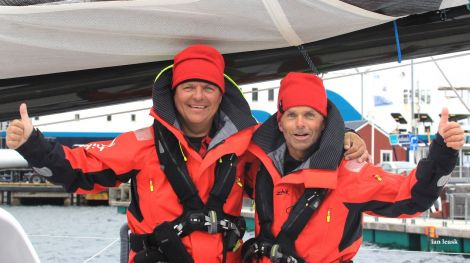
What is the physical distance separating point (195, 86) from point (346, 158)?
607 millimetres

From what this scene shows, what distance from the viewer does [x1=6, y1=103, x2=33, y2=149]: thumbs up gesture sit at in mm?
1780

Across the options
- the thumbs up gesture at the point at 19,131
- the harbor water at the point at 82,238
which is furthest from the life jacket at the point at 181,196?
the harbor water at the point at 82,238

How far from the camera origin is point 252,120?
2.15 metres

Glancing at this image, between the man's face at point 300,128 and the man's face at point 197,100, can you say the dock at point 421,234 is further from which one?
the man's face at point 197,100

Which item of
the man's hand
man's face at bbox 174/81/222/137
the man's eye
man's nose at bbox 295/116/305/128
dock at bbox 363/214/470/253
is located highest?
man's face at bbox 174/81/222/137

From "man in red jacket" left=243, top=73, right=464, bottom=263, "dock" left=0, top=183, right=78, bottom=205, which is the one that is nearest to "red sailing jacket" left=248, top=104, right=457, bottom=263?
"man in red jacket" left=243, top=73, right=464, bottom=263

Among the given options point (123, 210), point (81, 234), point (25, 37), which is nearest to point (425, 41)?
point (25, 37)

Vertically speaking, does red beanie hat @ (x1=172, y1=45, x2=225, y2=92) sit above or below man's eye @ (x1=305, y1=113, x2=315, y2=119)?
above

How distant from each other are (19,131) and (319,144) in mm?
1027

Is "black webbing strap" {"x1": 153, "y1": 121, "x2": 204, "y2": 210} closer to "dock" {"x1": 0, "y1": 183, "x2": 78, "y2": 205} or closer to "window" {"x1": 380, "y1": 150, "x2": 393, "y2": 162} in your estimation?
"dock" {"x1": 0, "y1": 183, "x2": 78, "y2": 205}

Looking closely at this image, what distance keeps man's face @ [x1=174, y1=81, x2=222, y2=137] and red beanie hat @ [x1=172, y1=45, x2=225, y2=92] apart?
42 millimetres

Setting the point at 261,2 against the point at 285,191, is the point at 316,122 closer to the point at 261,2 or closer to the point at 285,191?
the point at 285,191

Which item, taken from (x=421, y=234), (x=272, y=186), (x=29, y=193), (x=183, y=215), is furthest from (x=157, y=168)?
(x=29, y=193)

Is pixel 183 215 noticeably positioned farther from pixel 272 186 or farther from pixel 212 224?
pixel 272 186
